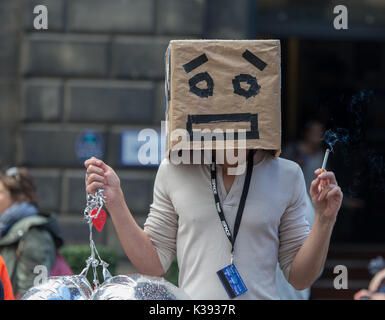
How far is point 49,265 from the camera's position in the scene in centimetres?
459

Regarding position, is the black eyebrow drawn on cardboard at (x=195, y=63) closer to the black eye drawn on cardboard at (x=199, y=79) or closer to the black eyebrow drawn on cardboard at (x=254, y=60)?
the black eye drawn on cardboard at (x=199, y=79)

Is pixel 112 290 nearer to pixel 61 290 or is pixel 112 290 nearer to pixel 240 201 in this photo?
pixel 61 290

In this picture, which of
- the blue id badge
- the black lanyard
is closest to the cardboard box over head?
the black lanyard

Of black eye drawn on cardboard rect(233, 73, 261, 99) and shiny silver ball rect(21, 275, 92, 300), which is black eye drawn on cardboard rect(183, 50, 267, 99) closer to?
black eye drawn on cardboard rect(233, 73, 261, 99)

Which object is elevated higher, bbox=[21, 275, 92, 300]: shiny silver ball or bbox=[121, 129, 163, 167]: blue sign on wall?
bbox=[121, 129, 163, 167]: blue sign on wall

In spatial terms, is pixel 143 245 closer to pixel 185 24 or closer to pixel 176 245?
pixel 176 245

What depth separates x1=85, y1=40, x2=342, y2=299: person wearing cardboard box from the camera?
7.97ft

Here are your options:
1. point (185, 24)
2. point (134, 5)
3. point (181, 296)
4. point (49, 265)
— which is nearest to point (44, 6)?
point (134, 5)

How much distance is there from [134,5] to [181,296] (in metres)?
6.19

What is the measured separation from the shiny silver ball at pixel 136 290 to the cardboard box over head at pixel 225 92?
642mm

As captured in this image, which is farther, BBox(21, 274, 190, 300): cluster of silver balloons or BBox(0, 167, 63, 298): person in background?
BBox(0, 167, 63, 298): person in background

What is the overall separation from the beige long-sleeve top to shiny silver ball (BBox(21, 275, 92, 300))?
61cm

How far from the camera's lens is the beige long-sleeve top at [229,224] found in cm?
250

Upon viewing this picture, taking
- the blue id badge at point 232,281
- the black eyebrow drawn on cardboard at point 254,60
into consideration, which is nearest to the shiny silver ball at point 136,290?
the blue id badge at point 232,281
